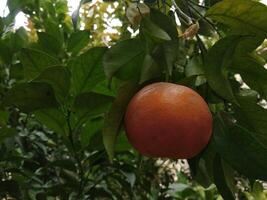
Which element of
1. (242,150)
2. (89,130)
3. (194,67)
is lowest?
(89,130)

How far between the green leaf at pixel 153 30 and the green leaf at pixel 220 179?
8.1 inches

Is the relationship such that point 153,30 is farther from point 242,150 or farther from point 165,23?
point 242,150

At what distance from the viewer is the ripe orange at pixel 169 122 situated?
61 cm

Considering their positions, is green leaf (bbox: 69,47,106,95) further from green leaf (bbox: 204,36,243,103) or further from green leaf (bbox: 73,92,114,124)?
green leaf (bbox: 204,36,243,103)

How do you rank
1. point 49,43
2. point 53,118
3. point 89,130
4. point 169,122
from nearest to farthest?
point 169,122 < point 53,118 < point 89,130 < point 49,43

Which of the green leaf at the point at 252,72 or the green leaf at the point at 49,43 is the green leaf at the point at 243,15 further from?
the green leaf at the point at 49,43

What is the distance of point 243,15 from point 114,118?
8.9 inches

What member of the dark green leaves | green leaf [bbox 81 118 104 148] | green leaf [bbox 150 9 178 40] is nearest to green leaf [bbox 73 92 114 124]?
the dark green leaves

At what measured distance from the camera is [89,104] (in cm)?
90

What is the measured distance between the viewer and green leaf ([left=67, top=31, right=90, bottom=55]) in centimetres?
136

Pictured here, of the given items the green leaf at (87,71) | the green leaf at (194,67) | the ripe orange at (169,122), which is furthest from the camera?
the green leaf at (87,71)

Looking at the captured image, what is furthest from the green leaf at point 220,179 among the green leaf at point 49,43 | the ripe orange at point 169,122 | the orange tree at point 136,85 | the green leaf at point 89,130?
the green leaf at point 49,43

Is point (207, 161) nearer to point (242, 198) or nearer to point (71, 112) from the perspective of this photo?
point (71, 112)

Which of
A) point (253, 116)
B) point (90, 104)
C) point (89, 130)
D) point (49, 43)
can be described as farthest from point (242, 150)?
point (49, 43)
